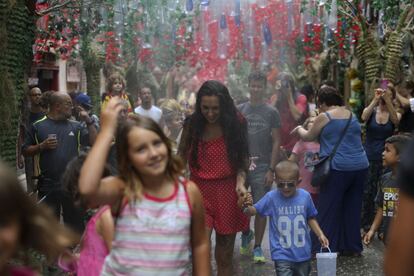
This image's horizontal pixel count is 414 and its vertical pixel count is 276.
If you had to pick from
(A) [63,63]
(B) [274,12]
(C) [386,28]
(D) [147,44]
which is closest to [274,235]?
(C) [386,28]

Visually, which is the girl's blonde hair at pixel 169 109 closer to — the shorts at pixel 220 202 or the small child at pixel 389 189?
the shorts at pixel 220 202

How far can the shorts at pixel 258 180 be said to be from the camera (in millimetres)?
8289

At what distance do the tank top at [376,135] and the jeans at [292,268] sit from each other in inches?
148

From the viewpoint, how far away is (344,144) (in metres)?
8.22

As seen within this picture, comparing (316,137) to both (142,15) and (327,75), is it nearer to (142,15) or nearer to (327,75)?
(142,15)

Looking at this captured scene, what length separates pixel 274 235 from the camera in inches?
236

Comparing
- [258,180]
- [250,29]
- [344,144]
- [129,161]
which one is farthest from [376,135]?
[250,29]

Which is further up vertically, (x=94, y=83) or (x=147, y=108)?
(x=94, y=83)

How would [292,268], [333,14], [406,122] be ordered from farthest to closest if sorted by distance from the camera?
[333,14] → [406,122] → [292,268]

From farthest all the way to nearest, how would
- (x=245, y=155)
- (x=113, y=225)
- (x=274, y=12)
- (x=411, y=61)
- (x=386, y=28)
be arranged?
(x=274, y=12), (x=411, y=61), (x=386, y=28), (x=245, y=155), (x=113, y=225)

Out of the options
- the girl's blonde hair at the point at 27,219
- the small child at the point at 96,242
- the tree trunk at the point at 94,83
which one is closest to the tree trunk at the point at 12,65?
the small child at the point at 96,242

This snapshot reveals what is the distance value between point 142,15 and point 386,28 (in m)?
4.74

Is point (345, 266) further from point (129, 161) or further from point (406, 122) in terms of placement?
point (129, 161)

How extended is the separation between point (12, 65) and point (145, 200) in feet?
14.5
